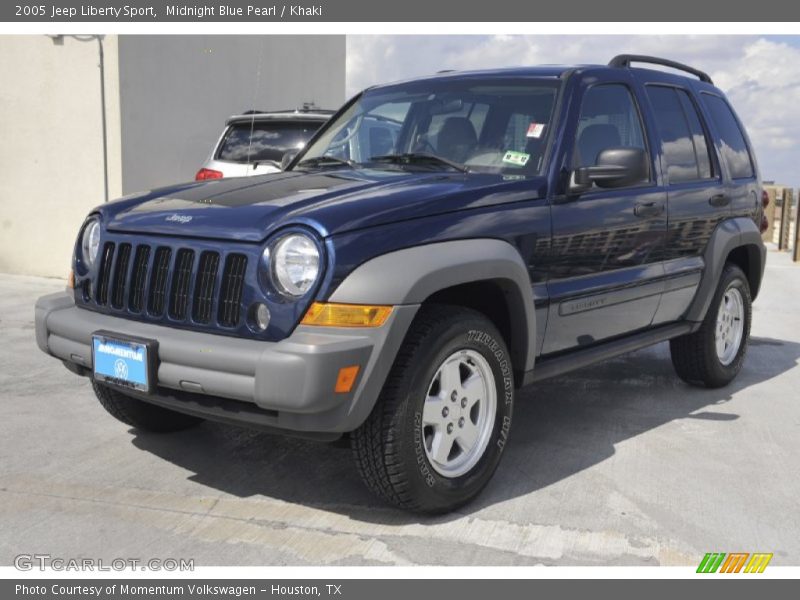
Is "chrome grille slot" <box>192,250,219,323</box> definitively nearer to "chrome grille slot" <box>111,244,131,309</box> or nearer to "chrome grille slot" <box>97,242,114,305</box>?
"chrome grille slot" <box>111,244,131,309</box>

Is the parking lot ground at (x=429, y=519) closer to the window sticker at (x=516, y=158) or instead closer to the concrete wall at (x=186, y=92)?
the window sticker at (x=516, y=158)

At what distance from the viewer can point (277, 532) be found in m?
3.50

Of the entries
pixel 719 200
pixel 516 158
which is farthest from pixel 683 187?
pixel 516 158

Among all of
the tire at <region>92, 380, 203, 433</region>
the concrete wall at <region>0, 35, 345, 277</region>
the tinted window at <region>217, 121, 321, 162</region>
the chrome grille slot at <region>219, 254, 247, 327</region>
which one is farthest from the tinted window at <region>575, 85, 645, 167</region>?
the concrete wall at <region>0, 35, 345, 277</region>

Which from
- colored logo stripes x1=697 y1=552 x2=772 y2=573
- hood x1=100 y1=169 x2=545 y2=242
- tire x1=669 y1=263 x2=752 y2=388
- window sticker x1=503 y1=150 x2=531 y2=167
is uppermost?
window sticker x1=503 y1=150 x2=531 y2=167

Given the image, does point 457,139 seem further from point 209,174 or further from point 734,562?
point 209,174

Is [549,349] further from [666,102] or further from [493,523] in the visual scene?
[666,102]

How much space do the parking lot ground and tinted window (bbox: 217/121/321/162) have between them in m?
3.27

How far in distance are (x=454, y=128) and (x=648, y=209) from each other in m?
1.14

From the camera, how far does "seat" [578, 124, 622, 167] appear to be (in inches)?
173

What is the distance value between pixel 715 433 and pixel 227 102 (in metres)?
8.18

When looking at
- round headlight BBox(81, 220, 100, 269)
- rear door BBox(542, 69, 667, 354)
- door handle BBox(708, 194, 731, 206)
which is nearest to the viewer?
round headlight BBox(81, 220, 100, 269)

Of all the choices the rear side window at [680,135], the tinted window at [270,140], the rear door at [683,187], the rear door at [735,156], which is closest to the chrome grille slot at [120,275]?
the rear door at [683,187]

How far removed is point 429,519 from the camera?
144 inches
